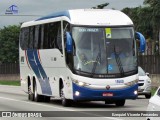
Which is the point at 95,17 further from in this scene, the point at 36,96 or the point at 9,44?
the point at 9,44

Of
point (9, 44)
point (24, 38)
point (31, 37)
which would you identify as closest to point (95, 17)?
point (31, 37)

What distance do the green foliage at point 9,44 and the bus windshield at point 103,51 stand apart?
105 m

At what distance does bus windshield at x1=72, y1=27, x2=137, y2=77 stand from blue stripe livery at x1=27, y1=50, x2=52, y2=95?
409 centimetres

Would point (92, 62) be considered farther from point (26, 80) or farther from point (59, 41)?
point (26, 80)

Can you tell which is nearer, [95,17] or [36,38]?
[95,17]

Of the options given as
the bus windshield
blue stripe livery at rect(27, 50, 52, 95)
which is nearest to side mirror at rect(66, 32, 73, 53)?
the bus windshield

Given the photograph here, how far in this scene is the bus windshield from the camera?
2216cm

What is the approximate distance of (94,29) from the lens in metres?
22.6

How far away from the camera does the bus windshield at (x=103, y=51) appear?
2216 centimetres

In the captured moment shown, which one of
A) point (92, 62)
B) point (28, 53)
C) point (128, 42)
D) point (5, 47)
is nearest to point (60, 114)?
point (92, 62)

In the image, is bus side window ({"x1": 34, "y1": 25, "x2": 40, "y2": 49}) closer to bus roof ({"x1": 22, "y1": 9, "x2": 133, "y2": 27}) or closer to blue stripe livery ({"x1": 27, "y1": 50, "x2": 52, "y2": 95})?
blue stripe livery ({"x1": 27, "y1": 50, "x2": 52, "y2": 95})

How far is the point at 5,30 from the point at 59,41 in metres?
114

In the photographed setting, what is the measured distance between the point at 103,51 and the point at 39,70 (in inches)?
230

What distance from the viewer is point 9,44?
131 meters
